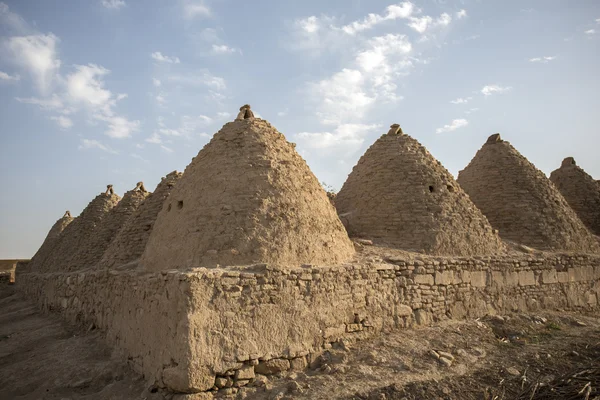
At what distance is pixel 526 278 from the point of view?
950 cm

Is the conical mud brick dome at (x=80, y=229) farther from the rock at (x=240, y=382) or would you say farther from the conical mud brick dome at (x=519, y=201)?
the conical mud brick dome at (x=519, y=201)

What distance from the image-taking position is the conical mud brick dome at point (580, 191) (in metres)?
15.2

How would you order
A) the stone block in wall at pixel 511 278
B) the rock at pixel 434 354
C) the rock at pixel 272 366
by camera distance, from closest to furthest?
1. the rock at pixel 272 366
2. the rock at pixel 434 354
3. the stone block in wall at pixel 511 278

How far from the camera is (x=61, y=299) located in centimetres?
1096

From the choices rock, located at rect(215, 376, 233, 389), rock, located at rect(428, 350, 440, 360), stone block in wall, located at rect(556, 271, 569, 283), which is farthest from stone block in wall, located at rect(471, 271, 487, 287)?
rock, located at rect(215, 376, 233, 389)

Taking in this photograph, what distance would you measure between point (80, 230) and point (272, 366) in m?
12.5

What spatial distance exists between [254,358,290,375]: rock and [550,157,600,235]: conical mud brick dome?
1354 cm

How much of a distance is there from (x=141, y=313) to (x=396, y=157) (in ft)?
22.4

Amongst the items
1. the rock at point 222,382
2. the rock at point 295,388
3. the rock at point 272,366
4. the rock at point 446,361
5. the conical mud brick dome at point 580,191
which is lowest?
the rock at point 295,388

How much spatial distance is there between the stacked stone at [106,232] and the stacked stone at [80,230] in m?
1.64

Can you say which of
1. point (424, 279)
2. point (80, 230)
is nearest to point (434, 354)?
point (424, 279)

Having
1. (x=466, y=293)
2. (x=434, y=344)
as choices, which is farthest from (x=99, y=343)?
(x=466, y=293)

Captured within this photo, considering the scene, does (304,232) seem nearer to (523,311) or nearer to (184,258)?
(184,258)

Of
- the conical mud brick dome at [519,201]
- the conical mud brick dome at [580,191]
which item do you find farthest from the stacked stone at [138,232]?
the conical mud brick dome at [580,191]
